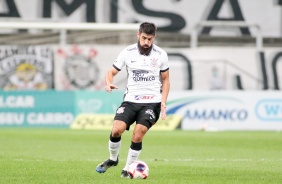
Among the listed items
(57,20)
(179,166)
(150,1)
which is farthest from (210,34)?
(179,166)

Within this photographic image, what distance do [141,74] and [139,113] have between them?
0.56 metres

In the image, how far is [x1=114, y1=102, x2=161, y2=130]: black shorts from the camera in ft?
40.2

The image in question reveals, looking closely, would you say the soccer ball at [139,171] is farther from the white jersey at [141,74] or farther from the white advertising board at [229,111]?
the white advertising board at [229,111]

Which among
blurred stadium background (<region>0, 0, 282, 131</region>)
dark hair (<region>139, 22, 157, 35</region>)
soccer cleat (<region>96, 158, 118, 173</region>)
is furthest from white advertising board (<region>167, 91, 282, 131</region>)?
dark hair (<region>139, 22, 157, 35</region>)

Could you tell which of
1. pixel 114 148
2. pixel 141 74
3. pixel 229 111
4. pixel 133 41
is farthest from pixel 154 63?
pixel 133 41

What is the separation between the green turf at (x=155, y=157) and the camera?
12.2 metres

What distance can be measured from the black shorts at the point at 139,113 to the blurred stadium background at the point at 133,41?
1714 centimetres

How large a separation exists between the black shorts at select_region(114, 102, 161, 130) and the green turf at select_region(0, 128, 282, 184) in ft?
2.63

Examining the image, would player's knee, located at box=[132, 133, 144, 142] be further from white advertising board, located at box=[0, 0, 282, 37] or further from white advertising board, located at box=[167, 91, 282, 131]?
white advertising board, located at box=[0, 0, 282, 37]

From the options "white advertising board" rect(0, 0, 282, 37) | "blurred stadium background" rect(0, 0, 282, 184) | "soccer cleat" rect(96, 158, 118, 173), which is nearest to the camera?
"soccer cleat" rect(96, 158, 118, 173)

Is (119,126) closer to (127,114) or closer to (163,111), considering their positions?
(127,114)

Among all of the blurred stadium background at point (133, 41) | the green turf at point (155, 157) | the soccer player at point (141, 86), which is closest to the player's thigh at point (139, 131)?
the soccer player at point (141, 86)

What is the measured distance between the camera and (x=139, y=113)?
12422 millimetres

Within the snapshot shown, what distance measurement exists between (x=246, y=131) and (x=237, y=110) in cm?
123
